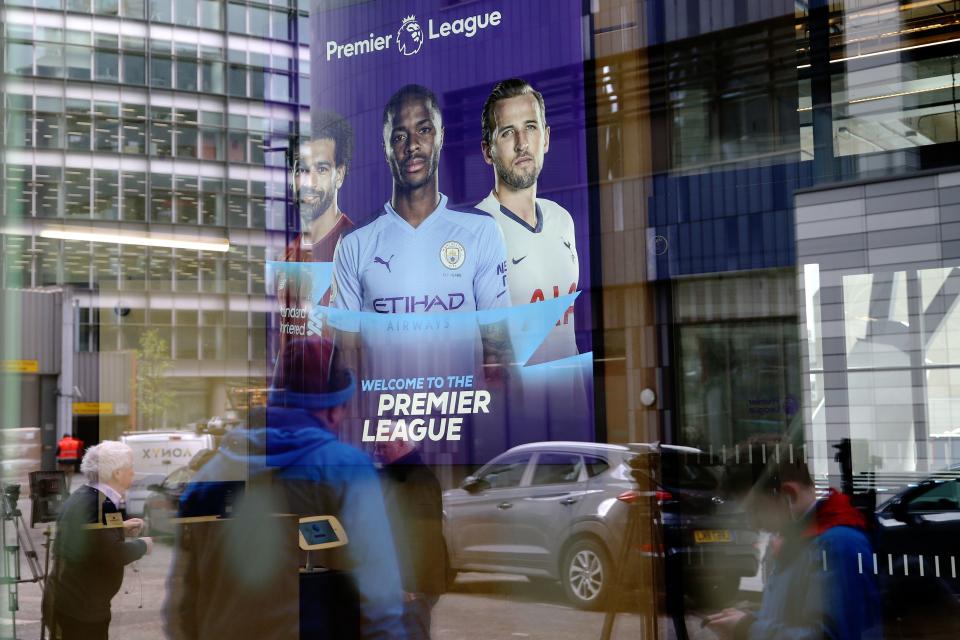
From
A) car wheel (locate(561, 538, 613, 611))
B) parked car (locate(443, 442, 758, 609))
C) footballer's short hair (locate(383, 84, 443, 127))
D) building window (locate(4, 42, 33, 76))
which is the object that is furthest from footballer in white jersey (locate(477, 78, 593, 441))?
building window (locate(4, 42, 33, 76))

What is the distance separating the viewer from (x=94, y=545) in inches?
175

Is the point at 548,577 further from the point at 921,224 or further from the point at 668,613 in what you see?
the point at 921,224

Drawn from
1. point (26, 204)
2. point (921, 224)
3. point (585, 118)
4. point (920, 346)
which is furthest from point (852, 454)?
point (26, 204)

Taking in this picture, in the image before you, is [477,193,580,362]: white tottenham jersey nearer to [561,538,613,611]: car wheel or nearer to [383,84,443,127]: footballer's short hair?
[383,84,443,127]: footballer's short hair

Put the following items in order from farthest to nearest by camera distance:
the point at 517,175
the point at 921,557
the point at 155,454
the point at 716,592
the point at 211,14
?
the point at 211,14, the point at 155,454, the point at 517,175, the point at 716,592, the point at 921,557

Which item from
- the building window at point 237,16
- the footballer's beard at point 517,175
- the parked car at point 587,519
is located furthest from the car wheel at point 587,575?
the building window at point 237,16

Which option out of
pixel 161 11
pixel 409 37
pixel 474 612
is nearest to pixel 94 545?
pixel 474 612

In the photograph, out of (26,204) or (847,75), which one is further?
(26,204)

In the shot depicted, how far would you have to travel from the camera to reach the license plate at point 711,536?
3.72 meters

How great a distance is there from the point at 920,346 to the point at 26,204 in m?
3.52

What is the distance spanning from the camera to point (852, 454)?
3.40 metres

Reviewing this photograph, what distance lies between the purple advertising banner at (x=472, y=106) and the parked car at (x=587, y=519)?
14 cm

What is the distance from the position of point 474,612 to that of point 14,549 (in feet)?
5.95

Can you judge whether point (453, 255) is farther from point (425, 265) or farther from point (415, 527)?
point (415, 527)
